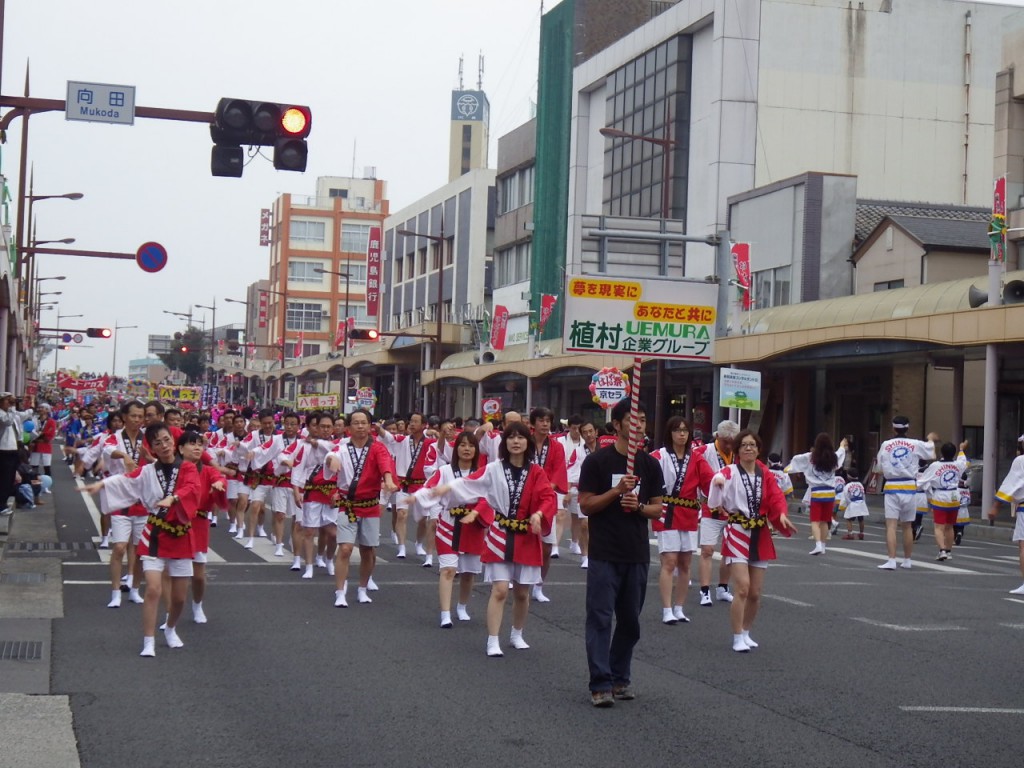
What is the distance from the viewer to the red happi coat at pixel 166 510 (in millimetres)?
9602

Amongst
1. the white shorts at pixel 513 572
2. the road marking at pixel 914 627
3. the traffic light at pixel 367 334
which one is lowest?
the road marking at pixel 914 627

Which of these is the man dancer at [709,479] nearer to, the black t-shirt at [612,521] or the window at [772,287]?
the black t-shirt at [612,521]

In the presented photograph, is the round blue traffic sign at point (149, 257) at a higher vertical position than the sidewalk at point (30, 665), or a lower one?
higher

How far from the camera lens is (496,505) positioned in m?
9.83

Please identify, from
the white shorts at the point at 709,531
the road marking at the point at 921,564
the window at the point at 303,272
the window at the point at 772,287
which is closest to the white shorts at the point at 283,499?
the white shorts at the point at 709,531

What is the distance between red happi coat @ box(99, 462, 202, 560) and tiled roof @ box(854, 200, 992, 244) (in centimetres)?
3267

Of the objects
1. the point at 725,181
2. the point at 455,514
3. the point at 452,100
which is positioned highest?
the point at 452,100

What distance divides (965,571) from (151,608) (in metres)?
11.3

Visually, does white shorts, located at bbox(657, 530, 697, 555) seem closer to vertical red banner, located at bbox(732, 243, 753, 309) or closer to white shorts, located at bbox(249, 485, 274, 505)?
white shorts, located at bbox(249, 485, 274, 505)

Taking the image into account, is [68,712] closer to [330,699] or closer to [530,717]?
[330,699]

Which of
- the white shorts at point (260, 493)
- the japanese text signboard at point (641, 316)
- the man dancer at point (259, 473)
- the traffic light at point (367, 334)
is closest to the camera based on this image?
the man dancer at point (259, 473)

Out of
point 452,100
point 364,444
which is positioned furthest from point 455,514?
point 452,100

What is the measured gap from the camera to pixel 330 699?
794cm

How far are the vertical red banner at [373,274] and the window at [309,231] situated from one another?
30.5 m
